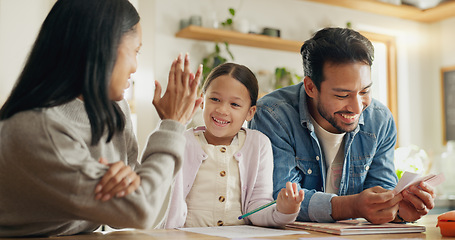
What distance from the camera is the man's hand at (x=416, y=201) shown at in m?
1.38

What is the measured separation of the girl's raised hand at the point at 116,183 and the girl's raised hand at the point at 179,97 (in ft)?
0.71

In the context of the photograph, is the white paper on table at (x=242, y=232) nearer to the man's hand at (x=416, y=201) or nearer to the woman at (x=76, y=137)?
the woman at (x=76, y=137)

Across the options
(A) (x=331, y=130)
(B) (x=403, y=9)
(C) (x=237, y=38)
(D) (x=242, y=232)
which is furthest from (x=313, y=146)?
(B) (x=403, y=9)

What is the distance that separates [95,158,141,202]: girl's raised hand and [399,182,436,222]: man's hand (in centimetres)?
87

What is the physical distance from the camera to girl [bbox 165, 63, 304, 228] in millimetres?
1420

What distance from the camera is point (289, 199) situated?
124cm

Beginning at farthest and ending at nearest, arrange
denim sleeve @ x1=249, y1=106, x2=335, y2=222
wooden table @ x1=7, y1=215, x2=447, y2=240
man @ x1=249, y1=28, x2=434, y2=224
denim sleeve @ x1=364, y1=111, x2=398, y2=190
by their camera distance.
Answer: denim sleeve @ x1=364, y1=111, x2=398, y2=190 < man @ x1=249, y1=28, x2=434, y2=224 < denim sleeve @ x1=249, y1=106, x2=335, y2=222 < wooden table @ x1=7, y1=215, x2=447, y2=240

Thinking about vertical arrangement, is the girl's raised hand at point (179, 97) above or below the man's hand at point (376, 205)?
above

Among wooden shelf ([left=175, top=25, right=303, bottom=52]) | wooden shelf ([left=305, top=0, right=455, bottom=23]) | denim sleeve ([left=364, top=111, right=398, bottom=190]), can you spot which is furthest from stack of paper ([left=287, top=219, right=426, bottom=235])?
wooden shelf ([left=305, top=0, right=455, bottom=23])

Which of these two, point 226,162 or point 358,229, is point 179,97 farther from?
point 358,229

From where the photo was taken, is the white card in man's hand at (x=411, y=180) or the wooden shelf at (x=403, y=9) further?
the wooden shelf at (x=403, y=9)

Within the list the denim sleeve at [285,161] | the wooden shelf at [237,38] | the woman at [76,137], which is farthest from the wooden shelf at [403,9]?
the woman at [76,137]

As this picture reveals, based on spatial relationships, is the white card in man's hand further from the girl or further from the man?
the girl

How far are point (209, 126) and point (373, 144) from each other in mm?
→ 670
